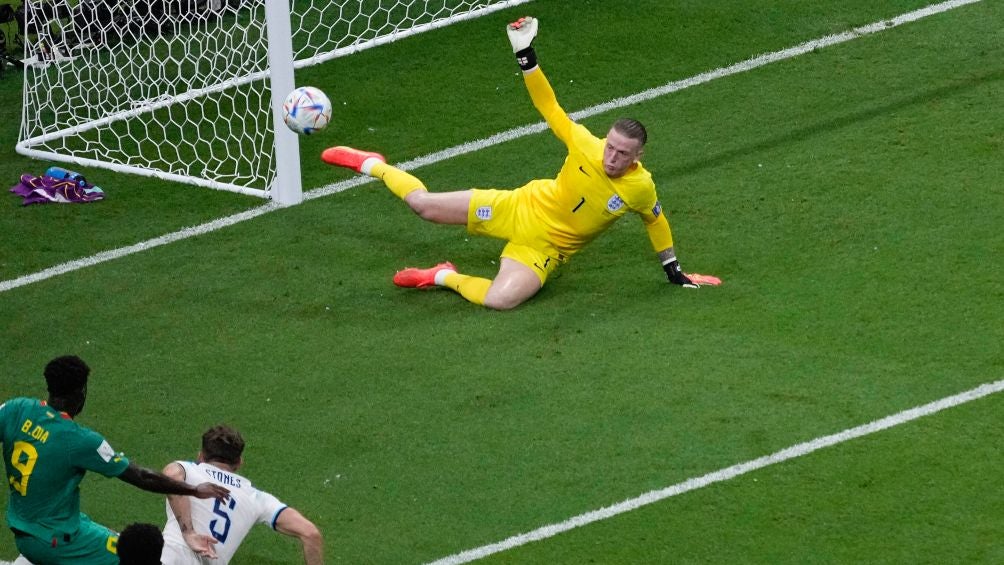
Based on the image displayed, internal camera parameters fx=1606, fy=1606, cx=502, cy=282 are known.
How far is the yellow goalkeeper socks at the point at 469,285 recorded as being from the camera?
996 centimetres

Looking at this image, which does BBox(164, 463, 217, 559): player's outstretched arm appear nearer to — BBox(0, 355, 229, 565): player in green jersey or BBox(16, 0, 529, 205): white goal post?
BBox(0, 355, 229, 565): player in green jersey

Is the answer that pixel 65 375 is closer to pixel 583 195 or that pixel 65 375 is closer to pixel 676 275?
pixel 583 195

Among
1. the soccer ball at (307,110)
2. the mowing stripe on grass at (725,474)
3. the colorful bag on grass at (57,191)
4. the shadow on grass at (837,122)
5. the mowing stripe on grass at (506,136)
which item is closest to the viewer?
the mowing stripe on grass at (725,474)

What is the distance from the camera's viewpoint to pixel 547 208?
9992mm

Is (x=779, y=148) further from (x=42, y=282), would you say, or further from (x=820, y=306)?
(x=42, y=282)

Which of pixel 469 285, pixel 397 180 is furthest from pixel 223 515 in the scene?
pixel 397 180

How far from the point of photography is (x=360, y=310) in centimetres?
1007

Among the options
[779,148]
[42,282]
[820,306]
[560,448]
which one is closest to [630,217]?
[779,148]

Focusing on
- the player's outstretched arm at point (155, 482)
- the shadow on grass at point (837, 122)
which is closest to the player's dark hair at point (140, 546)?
the player's outstretched arm at point (155, 482)

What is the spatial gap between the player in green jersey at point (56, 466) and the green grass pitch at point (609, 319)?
1.23 metres

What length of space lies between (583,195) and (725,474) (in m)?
2.37

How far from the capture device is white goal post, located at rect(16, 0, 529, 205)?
12.4 m

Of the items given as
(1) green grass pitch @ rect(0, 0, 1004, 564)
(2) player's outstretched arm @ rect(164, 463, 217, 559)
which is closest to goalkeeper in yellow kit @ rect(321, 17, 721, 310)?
(1) green grass pitch @ rect(0, 0, 1004, 564)

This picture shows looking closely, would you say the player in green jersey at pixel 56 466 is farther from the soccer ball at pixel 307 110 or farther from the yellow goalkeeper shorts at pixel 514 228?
the soccer ball at pixel 307 110
